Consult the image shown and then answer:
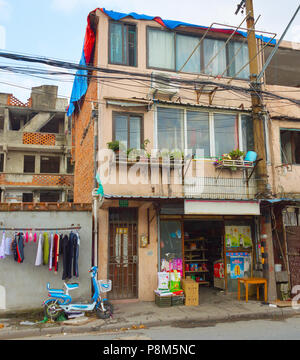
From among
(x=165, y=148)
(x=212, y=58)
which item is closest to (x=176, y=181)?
(x=165, y=148)

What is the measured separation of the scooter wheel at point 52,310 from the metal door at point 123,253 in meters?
2.41

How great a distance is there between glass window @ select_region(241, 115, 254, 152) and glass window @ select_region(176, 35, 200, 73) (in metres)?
2.67

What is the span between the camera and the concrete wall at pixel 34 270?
9.40 metres

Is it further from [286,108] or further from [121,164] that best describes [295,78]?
[121,164]

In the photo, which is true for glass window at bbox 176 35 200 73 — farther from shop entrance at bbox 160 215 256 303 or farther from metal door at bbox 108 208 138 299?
metal door at bbox 108 208 138 299

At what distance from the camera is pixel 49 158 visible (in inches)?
1152

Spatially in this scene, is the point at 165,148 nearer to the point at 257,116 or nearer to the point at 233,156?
the point at 233,156

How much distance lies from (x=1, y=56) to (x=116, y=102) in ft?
13.7

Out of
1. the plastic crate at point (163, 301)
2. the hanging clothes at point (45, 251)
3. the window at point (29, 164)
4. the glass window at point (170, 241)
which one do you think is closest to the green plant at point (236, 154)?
the glass window at point (170, 241)

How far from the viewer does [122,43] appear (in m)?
12.1

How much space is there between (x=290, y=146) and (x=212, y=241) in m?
5.13

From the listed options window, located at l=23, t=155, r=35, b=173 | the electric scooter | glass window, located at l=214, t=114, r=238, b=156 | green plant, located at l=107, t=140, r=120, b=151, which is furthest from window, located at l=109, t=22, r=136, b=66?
window, located at l=23, t=155, r=35, b=173

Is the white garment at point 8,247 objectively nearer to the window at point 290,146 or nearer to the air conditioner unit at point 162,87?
the air conditioner unit at point 162,87
